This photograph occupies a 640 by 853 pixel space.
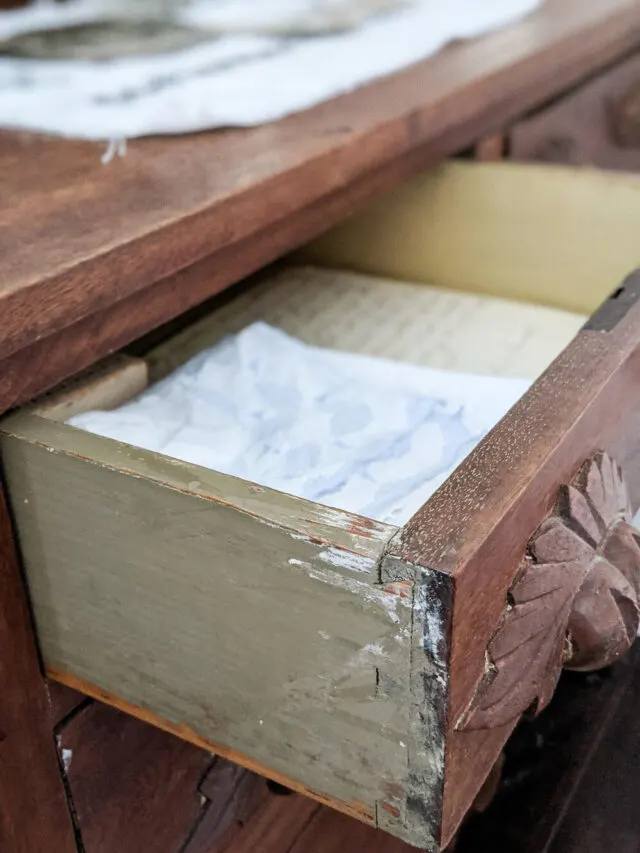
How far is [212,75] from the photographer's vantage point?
2.31 feet

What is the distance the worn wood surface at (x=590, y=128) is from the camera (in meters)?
0.88

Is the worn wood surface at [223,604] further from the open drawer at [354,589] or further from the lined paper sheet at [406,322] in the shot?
the lined paper sheet at [406,322]

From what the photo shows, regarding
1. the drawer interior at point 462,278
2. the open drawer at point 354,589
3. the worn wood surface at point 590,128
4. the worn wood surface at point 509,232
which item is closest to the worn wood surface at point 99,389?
the open drawer at point 354,589

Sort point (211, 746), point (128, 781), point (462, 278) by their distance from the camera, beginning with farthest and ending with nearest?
point (462, 278) → point (128, 781) → point (211, 746)

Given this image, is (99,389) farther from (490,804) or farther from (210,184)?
(490,804)

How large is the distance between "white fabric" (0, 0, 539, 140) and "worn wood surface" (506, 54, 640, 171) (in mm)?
114

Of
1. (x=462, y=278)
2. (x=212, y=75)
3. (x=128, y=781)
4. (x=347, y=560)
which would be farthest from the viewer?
(x=462, y=278)

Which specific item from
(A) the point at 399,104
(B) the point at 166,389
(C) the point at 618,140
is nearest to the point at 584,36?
(C) the point at 618,140

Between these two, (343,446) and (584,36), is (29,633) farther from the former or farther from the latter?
(584,36)

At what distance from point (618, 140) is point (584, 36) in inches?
6.9

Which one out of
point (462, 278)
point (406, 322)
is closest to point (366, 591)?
point (406, 322)

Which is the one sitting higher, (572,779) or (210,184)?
(210,184)

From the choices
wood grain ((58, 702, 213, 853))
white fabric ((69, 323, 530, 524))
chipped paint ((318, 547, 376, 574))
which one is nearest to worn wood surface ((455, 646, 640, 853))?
wood grain ((58, 702, 213, 853))

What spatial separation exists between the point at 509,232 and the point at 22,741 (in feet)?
1.83
